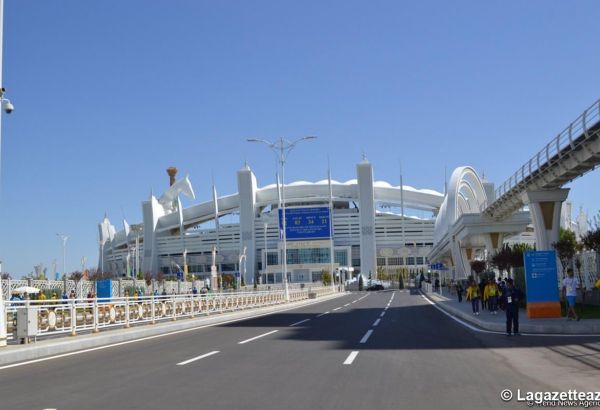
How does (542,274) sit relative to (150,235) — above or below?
below

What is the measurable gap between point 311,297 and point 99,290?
26075 mm

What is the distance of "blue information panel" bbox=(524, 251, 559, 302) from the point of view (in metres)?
21.7

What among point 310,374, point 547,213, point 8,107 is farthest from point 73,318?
point 547,213

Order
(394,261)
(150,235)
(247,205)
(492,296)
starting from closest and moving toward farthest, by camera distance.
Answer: (492,296) → (247,205) → (394,261) → (150,235)

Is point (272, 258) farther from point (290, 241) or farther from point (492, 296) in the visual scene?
point (492, 296)

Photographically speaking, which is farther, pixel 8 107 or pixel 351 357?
pixel 8 107

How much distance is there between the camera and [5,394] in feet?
30.2

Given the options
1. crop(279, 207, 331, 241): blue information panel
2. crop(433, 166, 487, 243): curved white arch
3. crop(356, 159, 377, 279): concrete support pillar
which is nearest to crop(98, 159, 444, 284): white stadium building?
crop(356, 159, 377, 279): concrete support pillar

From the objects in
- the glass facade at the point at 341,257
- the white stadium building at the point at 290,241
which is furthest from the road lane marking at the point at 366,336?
the glass facade at the point at 341,257

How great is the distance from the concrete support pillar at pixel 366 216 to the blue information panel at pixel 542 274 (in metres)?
99.2

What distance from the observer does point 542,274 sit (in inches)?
859

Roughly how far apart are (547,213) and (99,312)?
2935cm

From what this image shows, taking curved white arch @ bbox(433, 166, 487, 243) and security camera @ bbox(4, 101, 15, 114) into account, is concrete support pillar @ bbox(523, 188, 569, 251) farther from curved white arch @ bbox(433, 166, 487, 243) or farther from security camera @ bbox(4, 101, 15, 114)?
security camera @ bbox(4, 101, 15, 114)

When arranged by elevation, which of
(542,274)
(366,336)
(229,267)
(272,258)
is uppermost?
(272,258)
